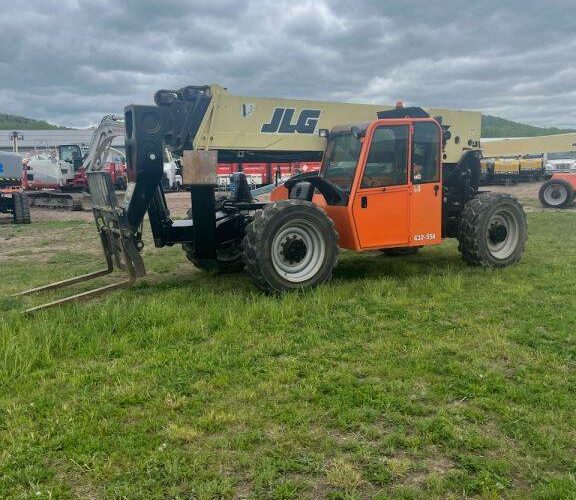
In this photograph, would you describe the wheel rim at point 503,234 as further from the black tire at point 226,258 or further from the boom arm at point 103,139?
the boom arm at point 103,139

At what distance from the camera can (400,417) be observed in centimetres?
388

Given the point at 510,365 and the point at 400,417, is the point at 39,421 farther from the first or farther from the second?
the point at 510,365

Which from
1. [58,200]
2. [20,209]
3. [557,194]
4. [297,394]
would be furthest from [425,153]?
[58,200]

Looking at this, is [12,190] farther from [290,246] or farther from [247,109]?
[290,246]

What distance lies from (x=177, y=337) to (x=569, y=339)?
12.2 feet

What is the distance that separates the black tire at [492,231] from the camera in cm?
841

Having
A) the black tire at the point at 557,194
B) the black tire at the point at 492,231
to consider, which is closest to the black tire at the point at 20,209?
the black tire at the point at 492,231

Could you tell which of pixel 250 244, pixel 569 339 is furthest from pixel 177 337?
pixel 569 339

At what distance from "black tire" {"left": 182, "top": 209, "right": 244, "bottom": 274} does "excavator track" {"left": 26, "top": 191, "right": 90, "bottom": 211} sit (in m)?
16.6

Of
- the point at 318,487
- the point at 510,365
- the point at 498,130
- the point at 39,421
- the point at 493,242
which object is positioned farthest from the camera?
the point at 498,130

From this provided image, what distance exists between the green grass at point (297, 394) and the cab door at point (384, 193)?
0.77 meters

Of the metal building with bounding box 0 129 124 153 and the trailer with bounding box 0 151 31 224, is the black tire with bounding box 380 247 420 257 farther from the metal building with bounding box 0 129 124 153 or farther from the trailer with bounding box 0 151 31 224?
the metal building with bounding box 0 129 124 153

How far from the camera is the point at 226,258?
8.77 metres

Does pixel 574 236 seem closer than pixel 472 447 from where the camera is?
No
